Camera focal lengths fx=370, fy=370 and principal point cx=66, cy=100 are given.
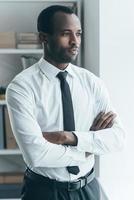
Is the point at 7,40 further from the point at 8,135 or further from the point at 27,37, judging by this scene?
the point at 8,135

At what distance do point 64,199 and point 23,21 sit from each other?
198 centimetres

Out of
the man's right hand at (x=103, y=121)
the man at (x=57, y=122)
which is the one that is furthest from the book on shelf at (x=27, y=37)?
the man's right hand at (x=103, y=121)

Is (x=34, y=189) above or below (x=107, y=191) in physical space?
above

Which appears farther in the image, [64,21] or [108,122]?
[108,122]

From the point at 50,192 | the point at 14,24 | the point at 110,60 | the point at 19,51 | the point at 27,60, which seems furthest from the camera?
the point at 14,24

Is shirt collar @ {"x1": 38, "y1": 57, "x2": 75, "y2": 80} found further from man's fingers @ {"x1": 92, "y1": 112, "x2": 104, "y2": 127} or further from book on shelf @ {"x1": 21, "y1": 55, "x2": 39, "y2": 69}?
book on shelf @ {"x1": 21, "y1": 55, "x2": 39, "y2": 69}

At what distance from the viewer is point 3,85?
10.8 ft

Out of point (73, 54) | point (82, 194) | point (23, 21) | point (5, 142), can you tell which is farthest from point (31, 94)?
point (23, 21)

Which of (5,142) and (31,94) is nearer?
(31,94)

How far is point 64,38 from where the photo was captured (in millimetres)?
1688

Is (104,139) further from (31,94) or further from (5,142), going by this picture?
(5,142)

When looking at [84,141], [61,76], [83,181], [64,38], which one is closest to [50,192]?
[83,181]

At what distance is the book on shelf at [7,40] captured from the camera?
2.98 metres

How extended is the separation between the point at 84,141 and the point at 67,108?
0.57 ft
